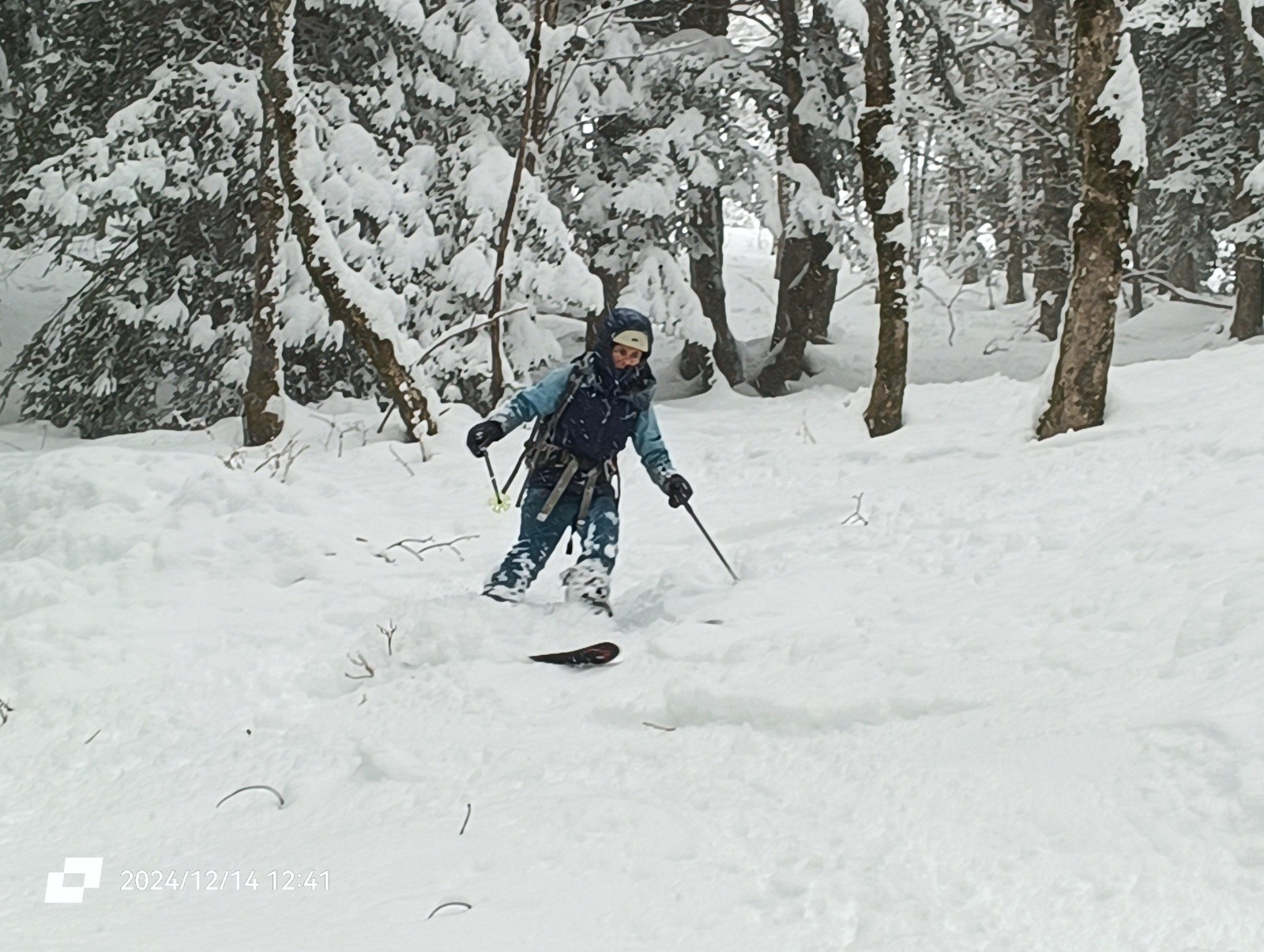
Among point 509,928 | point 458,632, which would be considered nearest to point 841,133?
point 458,632

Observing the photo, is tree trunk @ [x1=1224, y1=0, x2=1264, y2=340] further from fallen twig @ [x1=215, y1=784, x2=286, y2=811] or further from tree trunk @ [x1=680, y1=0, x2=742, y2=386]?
fallen twig @ [x1=215, y1=784, x2=286, y2=811]

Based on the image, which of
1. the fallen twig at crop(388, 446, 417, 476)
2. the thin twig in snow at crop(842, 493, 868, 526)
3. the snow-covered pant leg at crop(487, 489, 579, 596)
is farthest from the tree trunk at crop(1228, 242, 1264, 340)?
the snow-covered pant leg at crop(487, 489, 579, 596)

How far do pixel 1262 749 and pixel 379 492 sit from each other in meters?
7.50

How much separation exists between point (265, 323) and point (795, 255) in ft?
26.2

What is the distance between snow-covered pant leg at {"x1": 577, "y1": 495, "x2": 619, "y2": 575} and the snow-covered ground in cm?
32

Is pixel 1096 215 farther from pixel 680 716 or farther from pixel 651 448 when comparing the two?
pixel 680 716

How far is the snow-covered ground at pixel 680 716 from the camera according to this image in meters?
2.73

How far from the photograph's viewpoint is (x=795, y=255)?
51.0ft

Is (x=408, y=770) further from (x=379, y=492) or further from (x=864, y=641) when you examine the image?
(x=379, y=492)

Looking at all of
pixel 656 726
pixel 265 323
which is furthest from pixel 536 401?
pixel 265 323

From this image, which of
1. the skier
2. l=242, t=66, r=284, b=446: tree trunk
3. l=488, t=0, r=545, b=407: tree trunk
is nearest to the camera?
the skier

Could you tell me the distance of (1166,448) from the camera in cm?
644

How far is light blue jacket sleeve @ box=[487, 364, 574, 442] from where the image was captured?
579 centimetres

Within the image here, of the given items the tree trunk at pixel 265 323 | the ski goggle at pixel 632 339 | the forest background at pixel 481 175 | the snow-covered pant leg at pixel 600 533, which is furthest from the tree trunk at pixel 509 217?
the ski goggle at pixel 632 339
